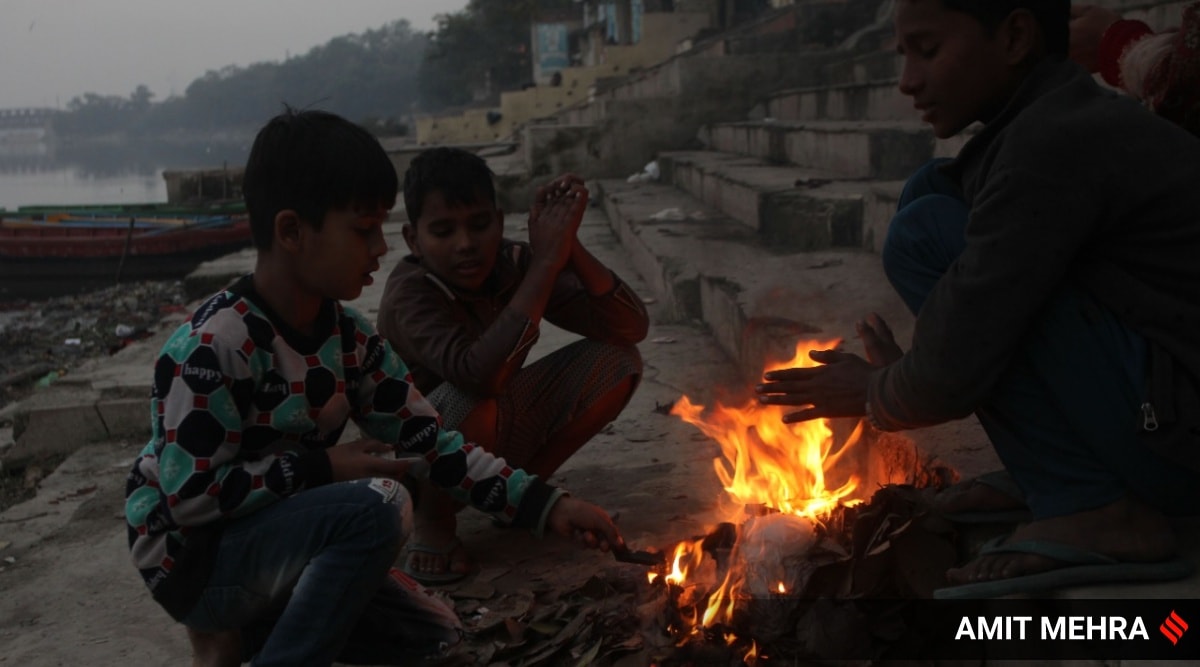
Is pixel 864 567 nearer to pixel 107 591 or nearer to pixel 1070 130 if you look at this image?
pixel 1070 130

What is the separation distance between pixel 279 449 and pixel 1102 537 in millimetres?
1512

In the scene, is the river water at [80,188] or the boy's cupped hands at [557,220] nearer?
the boy's cupped hands at [557,220]

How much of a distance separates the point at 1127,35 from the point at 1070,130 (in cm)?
82

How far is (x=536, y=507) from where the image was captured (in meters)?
2.32

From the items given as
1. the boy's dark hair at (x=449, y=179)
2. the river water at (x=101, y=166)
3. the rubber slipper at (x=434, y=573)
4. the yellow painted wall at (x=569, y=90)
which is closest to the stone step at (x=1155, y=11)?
the boy's dark hair at (x=449, y=179)

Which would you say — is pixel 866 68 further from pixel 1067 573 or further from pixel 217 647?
pixel 217 647

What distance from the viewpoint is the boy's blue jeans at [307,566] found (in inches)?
78.2

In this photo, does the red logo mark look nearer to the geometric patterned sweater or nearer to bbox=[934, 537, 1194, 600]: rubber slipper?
bbox=[934, 537, 1194, 600]: rubber slipper

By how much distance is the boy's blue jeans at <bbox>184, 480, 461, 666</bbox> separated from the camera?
1986 millimetres

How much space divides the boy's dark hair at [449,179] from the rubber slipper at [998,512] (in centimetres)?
146

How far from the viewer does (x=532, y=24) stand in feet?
171

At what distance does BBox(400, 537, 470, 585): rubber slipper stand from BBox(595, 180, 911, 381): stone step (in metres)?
1.26

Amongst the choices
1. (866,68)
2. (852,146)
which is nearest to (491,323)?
(852,146)

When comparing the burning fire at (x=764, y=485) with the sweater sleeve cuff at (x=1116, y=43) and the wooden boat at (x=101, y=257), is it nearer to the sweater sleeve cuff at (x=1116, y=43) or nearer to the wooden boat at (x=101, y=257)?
the sweater sleeve cuff at (x=1116, y=43)
